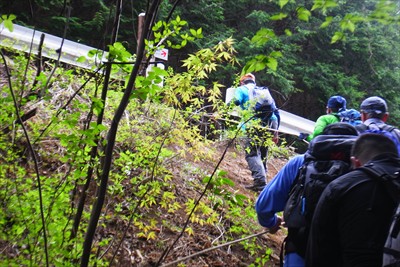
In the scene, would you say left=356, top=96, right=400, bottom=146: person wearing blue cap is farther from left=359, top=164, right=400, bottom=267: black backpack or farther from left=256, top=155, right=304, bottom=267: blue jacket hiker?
left=359, top=164, right=400, bottom=267: black backpack

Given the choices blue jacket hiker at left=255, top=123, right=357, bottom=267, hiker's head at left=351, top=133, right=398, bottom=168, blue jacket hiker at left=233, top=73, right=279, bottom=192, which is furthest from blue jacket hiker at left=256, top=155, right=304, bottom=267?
blue jacket hiker at left=233, top=73, right=279, bottom=192

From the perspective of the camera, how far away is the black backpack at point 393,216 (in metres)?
1.67

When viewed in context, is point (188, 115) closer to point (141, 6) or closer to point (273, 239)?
point (273, 239)

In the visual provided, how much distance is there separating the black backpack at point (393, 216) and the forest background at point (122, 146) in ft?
2.54

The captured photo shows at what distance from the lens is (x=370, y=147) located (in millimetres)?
2086

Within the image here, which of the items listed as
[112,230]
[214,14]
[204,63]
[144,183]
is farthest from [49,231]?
[214,14]

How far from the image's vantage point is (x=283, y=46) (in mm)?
11891

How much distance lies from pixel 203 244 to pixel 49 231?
2251 millimetres

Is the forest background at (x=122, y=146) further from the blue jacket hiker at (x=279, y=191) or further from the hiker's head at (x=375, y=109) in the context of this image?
the hiker's head at (x=375, y=109)

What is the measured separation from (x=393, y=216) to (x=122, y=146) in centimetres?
320

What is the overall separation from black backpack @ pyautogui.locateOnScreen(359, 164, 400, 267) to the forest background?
0.77m

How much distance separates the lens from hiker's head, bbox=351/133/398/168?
206 centimetres

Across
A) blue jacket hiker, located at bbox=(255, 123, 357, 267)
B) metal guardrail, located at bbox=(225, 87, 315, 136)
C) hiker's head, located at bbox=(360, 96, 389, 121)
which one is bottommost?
metal guardrail, located at bbox=(225, 87, 315, 136)

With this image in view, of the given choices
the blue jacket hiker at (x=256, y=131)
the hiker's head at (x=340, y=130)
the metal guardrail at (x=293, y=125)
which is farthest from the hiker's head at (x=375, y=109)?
the metal guardrail at (x=293, y=125)
